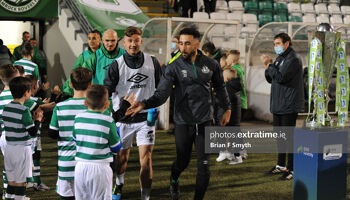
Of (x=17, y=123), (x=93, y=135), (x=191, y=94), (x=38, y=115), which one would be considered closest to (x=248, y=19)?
(x=191, y=94)

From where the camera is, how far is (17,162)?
5.08 metres

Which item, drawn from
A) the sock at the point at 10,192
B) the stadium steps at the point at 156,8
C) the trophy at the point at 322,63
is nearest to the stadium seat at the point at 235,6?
the stadium steps at the point at 156,8

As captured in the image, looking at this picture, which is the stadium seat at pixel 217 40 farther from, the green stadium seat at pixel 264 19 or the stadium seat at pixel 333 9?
the stadium seat at pixel 333 9

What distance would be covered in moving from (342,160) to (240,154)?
3.16m

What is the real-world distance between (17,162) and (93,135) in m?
1.26

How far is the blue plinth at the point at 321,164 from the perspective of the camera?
5.21 metres

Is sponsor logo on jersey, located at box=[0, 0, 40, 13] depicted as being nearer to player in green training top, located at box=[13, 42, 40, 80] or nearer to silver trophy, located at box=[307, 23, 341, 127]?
player in green training top, located at box=[13, 42, 40, 80]

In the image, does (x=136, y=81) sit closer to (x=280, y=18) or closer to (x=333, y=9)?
(x=280, y=18)

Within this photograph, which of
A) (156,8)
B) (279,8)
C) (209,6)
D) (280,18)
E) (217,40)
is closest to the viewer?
(217,40)

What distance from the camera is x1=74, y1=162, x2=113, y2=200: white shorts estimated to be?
13.9ft

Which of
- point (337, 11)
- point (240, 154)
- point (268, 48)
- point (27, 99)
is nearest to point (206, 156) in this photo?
point (27, 99)

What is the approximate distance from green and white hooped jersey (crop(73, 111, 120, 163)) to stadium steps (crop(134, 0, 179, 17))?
13.3 meters

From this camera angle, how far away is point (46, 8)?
14008 millimetres

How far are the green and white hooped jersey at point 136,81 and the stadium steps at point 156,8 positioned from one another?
1175 centimetres
